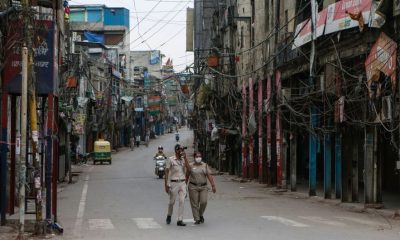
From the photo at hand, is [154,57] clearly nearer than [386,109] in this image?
No

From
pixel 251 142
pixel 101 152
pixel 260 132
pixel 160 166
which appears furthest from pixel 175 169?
pixel 101 152

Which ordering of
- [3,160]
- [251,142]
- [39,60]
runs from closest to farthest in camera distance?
[39,60] < [3,160] < [251,142]

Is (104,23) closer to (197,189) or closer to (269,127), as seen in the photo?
(269,127)

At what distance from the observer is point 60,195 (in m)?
26.9

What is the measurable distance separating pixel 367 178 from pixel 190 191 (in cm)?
→ 713

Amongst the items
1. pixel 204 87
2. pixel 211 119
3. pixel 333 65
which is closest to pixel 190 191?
pixel 333 65

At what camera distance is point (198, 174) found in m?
15.4

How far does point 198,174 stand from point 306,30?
1135cm

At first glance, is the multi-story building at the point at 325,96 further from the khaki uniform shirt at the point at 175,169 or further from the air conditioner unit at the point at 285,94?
the khaki uniform shirt at the point at 175,169

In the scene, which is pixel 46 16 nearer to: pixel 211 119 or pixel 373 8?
pixel 373 8

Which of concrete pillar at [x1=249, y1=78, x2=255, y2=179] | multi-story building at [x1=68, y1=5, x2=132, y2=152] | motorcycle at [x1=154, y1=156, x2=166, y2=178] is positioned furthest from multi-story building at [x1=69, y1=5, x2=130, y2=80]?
concrete pillar at [x1=249, y1=78, x2=255, y2=179]

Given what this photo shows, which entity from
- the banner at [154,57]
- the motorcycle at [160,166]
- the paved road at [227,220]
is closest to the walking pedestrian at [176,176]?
the paved road at [227,220]

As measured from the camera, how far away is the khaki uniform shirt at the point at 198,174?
50.2 feet

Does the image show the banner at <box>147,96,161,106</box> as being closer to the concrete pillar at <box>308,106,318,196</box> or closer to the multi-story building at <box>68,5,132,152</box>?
the multi-story building at <box>68,5,132,152</box>
